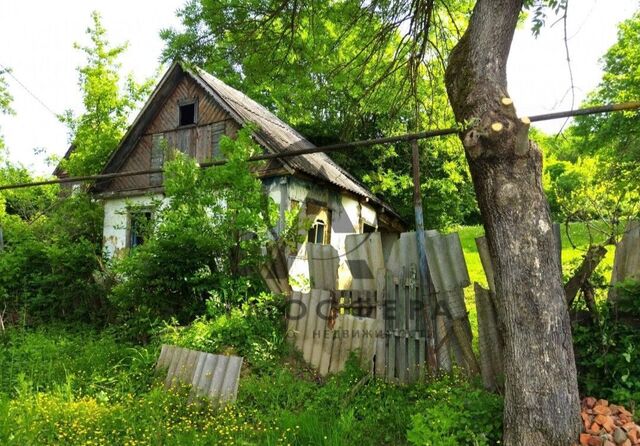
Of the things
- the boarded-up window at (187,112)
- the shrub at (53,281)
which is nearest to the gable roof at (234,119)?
the boarded-up window at (187,112)

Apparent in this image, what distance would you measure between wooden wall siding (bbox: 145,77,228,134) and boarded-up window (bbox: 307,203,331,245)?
3.49 m

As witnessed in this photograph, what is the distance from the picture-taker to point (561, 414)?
9.79 ft

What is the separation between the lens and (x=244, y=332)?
5.28 metres

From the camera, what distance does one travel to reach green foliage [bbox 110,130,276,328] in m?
5.90

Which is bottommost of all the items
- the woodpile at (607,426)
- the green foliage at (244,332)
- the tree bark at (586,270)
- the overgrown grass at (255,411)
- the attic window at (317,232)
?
the overgrown grass at (255,411)

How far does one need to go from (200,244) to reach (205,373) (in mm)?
2059

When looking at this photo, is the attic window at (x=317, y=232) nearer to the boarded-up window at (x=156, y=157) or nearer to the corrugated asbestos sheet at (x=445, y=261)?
the boarded-up window at (x=156, y=157)

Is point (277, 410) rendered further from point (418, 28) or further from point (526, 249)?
point (418, 28)

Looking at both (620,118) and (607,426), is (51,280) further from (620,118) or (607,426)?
(620,118)

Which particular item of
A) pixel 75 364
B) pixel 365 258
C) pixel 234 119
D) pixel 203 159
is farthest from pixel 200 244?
pixel 203 159

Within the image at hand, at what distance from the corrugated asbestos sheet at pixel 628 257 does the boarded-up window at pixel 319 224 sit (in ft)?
27.3

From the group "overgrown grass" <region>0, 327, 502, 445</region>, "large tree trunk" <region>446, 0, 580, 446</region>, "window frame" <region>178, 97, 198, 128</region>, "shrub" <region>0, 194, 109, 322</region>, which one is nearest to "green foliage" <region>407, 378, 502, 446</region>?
"overgrown grass" <region>0, 327, 502, 445</region>

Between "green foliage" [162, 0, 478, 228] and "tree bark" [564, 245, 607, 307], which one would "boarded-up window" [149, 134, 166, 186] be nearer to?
"green foliage" [162, 0, 478, 228]

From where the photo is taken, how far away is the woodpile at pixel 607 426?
2.87 meters
